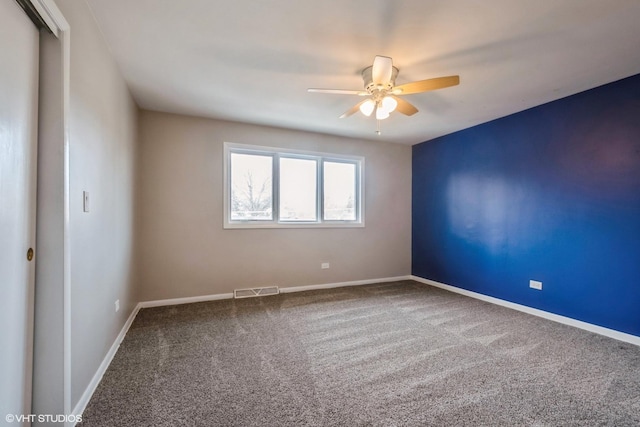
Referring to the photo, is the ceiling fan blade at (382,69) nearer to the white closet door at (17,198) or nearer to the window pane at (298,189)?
the white closet door at (17,198)

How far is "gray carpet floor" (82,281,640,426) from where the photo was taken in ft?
5.36

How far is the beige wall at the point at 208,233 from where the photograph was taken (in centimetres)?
355

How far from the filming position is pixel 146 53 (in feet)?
7.47

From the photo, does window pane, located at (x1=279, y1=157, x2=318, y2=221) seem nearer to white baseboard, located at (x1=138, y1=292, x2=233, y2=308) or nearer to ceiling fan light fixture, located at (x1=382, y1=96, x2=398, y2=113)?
white baseboard, located at (x1=138, y1=292, x2=233, y2=308)

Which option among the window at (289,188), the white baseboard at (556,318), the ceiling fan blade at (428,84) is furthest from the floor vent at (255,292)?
the ceiling fan blade at (428,84)

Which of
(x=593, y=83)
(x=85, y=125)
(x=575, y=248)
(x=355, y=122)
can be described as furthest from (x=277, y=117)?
(x=575, y=248)

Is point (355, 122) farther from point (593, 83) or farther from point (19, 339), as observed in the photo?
point (19, 339)

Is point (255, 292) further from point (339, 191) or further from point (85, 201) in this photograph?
point (85, 201)

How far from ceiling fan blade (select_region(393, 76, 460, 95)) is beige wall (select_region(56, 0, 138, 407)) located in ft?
7.07

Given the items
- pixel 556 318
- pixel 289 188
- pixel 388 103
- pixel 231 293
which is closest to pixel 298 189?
pixel 289 188

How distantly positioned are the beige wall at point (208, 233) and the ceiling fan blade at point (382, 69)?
231 centimetres

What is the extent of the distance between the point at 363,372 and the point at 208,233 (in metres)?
2.70

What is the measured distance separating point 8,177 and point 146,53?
1.62 meters

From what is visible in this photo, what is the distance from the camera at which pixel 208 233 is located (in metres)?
3.80
